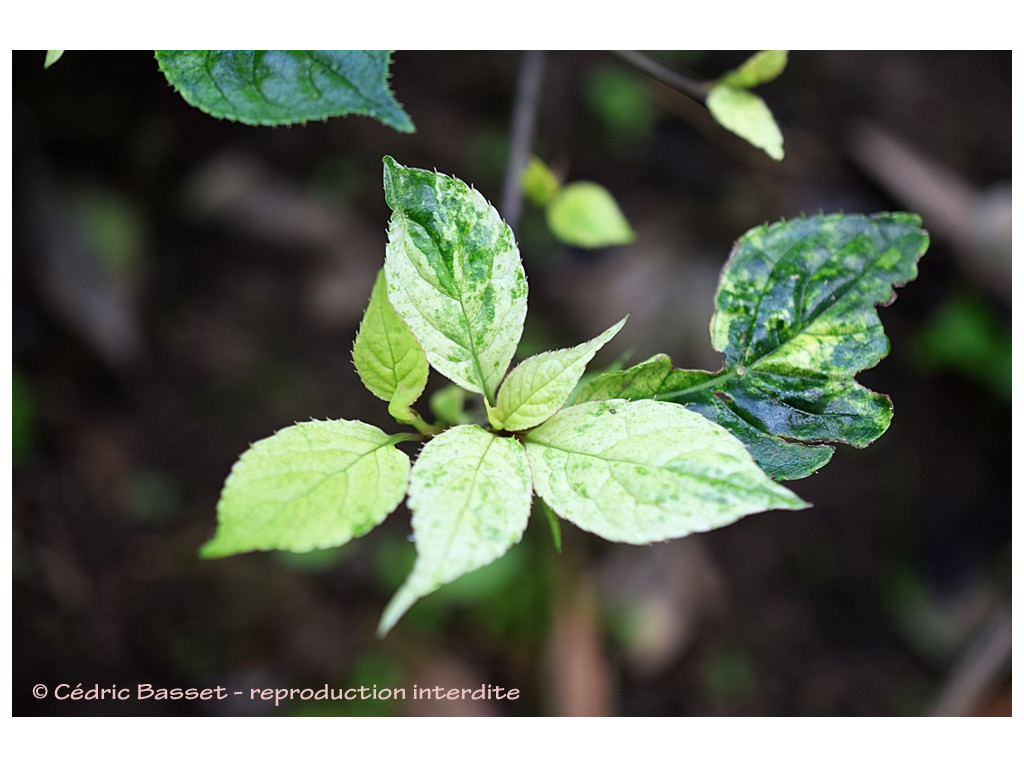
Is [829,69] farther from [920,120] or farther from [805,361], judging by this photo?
[805,361]

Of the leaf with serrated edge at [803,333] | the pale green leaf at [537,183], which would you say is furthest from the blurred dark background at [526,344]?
the leaf with serrated edge at [803,333]

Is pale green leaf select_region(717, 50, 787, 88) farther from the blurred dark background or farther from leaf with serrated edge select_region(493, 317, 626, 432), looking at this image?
the blurred dark background

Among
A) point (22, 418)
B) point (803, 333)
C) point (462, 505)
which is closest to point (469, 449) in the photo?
point (462, 505)

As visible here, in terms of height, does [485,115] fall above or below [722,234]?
above

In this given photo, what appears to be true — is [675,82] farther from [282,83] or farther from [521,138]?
[282,83]

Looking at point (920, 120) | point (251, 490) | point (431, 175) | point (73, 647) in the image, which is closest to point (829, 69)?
point (920, 120)

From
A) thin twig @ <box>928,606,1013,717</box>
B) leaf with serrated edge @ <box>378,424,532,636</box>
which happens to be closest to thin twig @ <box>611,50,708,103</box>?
leaf with serrated edge @ <box>378,424,532,636</box>
